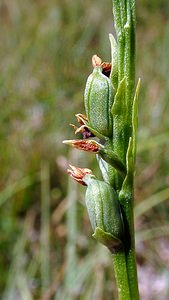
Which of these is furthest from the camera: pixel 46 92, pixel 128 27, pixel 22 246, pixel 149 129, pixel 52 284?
pixel 46 92

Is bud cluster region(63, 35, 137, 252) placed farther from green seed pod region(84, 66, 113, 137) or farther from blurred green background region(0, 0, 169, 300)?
blurred green background region(0, 0, 169, 300)

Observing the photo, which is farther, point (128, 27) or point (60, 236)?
point (60, 236)

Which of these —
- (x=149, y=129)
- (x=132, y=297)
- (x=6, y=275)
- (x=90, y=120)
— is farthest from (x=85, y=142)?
(x=149, y=129)

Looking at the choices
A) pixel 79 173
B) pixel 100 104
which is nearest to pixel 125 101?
pixel 100 104

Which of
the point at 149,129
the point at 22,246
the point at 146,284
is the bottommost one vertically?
the point at 146,284

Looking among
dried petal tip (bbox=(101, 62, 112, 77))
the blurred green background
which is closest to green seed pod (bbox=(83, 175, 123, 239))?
dried petal tip (bbox=(101, 62, 112, 77))

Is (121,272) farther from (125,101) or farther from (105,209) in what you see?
(125,101)

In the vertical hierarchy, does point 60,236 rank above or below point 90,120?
below

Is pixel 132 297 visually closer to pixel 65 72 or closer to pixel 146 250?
pixel 146 250
